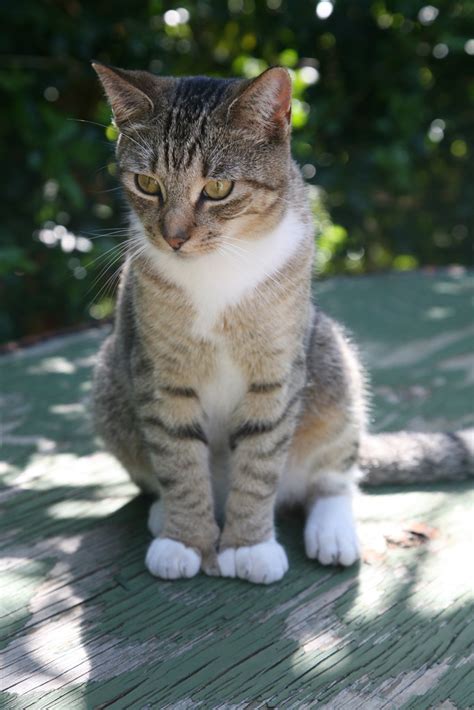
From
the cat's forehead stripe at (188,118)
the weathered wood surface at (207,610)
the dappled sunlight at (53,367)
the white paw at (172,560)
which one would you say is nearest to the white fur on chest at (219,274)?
the cat's forehead stripe at (188,118)

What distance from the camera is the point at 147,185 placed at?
2.24 meters

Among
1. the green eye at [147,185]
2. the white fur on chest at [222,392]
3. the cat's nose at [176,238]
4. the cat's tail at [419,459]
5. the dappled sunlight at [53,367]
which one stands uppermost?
the green eye at [147,185]

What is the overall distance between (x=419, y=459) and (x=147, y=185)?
1361 mm

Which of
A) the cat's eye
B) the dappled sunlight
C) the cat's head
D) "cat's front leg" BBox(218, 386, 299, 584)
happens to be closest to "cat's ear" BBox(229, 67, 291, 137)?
the cat's head

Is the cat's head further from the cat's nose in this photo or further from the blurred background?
the blurred background

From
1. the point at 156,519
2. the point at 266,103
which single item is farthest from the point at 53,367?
the point at 266,103

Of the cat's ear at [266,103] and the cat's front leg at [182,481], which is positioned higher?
the cat's ear at [266,103]

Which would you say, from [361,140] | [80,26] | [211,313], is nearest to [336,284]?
[361,140]

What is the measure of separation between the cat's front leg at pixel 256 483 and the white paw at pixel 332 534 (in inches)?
4.3

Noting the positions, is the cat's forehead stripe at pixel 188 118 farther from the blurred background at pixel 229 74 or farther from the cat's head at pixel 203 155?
the blurred background at pixel 229 74

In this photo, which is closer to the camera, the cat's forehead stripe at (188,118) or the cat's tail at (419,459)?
the cat's forehead stripe at (188,118)

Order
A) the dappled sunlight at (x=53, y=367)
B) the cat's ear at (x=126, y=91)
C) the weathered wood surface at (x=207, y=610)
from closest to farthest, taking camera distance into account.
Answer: the weathered wood surface at (x=207, y=610) < the cat's ear at (x=126, y=91) < the dappled sunlight at (x=53, y=367)

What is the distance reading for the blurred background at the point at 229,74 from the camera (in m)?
4.77

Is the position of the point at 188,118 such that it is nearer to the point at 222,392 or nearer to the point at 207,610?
the point at 222,392
